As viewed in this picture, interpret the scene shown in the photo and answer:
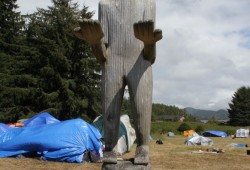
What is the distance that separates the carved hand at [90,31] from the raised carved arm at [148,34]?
343 millimetres

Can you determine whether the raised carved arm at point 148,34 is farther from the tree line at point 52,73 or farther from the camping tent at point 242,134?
the camping tent at point 242,134

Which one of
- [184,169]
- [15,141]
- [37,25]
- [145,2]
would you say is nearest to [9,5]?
[37,25]

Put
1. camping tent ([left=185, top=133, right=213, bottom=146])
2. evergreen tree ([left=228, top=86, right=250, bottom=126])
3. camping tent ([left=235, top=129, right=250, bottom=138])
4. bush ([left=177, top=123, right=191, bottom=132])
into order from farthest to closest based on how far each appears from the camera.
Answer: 1. evergreen tree ([left=228, top=86, right=250, bottom=126])
2. bush ([left=177, top=123, right=191, bottom=132])
3. camping tent ([left=235, top=129, right=250, bottom=138])
4. camping tent ([left=185, top=133, right=213, bottom=146])

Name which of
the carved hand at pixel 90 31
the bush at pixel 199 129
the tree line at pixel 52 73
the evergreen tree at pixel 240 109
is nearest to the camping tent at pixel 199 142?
the tree line at pixel 52 73

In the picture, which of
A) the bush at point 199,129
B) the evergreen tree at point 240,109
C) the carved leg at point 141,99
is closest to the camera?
the carved leg at point 141,99

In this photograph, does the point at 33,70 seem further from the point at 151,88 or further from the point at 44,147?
the point at 151,88

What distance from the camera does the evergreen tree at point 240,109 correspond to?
62.3 metres

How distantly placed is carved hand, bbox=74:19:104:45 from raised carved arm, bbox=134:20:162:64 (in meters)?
0.34

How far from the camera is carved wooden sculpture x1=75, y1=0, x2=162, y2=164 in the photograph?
3.54 meters

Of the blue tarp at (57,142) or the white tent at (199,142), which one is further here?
the white tent at (199,142)

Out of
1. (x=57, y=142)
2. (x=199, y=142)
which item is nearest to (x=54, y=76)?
(x=199, y=142)

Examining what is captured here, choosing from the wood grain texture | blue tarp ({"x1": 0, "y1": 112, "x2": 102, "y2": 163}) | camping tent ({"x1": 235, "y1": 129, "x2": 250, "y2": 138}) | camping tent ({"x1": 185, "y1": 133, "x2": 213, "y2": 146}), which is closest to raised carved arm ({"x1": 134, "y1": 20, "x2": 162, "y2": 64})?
the wood grain texture

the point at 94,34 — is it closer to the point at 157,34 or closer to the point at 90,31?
the point at 90,31

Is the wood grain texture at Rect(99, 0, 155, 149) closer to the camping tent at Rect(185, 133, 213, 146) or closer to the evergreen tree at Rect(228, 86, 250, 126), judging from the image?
the camping tent at Rect(185, 133, 213, 146)
